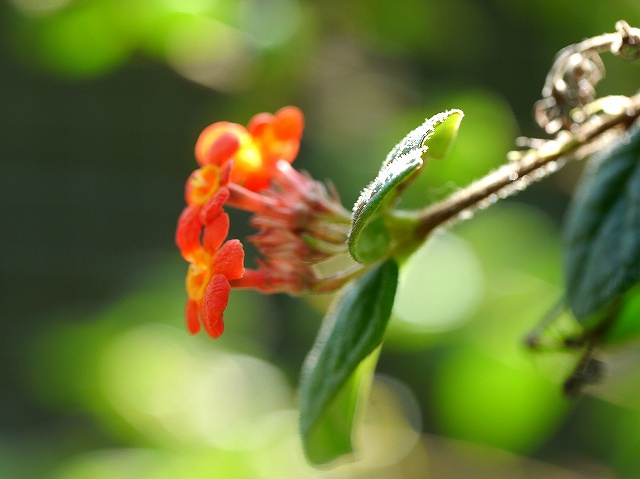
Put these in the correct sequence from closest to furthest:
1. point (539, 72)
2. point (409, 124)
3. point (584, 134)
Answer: point (584, 134), point (409, 124), point (539, 72)

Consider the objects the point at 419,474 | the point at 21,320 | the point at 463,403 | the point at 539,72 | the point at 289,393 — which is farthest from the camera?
the point at 21,320

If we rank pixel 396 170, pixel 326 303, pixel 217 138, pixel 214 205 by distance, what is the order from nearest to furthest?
pixel 396 170 → pixel 214 205 → pixel 217 138 → pixel 326 303

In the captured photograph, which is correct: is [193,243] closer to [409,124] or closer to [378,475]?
[409,124]

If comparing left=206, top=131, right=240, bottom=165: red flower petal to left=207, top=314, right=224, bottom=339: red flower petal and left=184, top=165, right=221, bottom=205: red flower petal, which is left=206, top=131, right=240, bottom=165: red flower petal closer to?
left=184, top=165, right=221, bottom=205: red flower petal

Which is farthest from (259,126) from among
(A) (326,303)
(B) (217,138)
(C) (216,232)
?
(A) (326,303)

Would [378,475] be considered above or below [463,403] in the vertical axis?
below

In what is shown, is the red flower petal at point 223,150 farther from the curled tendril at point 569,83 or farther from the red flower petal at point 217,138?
the curled tendril at point 569,83

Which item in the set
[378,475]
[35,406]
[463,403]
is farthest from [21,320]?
[463,403]

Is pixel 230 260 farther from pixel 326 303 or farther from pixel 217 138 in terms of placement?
pixel 326 303
